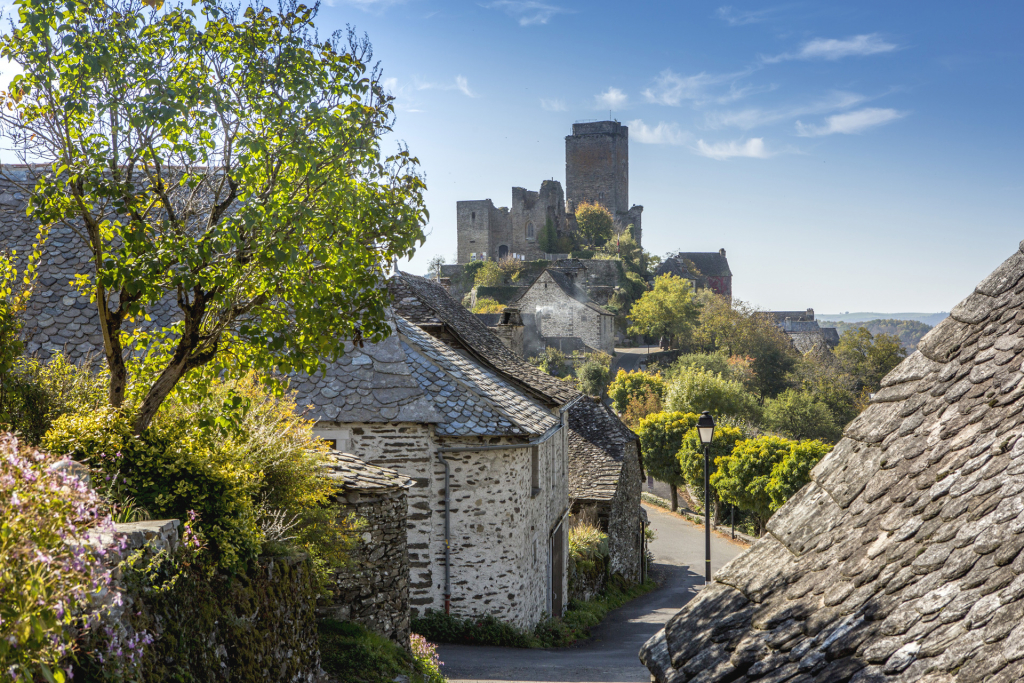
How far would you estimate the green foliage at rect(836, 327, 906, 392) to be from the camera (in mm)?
55281

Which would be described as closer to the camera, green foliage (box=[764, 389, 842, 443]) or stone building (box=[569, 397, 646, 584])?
stone building (box=[569, 397, 646, 584])

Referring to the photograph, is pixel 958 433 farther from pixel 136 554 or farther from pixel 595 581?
pixel 595 581

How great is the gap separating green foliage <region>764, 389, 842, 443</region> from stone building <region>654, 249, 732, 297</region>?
4518 cm

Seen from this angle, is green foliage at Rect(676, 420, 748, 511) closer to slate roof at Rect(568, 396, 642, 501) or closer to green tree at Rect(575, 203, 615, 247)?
slate roof at Rect(568, 396, 642, 501)

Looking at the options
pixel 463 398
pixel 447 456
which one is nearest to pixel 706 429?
pixel 463 398

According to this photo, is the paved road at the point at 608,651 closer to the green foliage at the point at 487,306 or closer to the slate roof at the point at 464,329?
the slate roof at the point at 464,329

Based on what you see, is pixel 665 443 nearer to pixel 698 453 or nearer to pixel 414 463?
pixel 698 453

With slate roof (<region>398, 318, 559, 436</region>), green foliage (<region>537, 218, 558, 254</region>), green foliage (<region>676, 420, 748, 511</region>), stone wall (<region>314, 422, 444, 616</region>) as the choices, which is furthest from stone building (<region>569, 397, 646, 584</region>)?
green foliage (<region>537, 218, 558, 254</region>)

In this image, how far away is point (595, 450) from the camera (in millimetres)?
24531

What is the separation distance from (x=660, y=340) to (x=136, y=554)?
205 feet

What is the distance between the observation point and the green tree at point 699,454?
3344cm

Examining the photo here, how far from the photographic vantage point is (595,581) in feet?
68.0

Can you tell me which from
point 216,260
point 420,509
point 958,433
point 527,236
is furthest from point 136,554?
point 527,236

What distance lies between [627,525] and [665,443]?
41.1 ft
